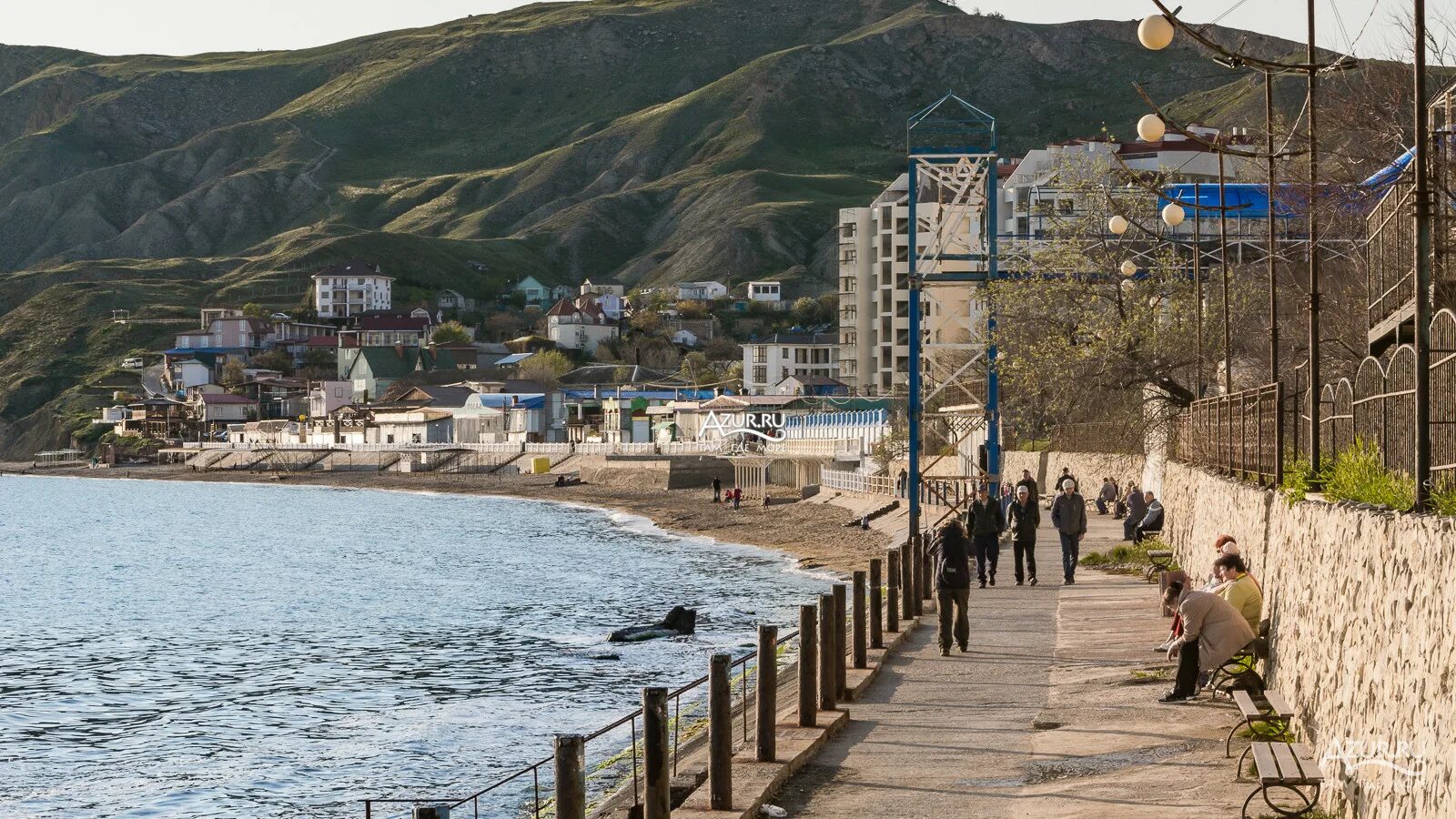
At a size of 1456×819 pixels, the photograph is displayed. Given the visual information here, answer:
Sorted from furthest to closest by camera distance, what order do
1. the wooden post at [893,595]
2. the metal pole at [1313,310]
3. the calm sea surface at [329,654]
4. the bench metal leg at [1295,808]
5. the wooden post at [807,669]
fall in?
the wooden post at [893,595]
the calm sea surface at [329,654]
the wooden post at [807,669]
the metal pole at [1313,310]
the bench metal leg at [1295,808]

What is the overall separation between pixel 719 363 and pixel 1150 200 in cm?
14101

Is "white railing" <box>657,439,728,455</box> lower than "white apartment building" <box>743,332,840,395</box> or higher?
lower

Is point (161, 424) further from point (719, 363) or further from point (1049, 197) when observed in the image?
point (1049, 197)

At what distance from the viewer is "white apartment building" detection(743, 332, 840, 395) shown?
152250 millimetres

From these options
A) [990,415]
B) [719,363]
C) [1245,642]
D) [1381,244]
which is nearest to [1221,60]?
[1245,642]

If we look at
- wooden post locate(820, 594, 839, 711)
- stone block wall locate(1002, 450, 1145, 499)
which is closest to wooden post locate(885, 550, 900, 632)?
wooden post locate(820, 594, 839, 711)

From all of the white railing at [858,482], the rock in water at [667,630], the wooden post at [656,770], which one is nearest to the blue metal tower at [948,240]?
the rock in water at [667,630]

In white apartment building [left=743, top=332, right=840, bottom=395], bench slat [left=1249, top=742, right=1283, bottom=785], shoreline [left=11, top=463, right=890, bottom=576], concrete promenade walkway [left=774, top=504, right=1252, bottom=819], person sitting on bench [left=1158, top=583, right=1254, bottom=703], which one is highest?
white apartment building [left=743, top=332, right=840, bottom=395]

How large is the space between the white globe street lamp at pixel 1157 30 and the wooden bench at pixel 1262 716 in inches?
191

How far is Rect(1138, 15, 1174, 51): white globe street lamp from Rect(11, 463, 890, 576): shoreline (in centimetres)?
3178

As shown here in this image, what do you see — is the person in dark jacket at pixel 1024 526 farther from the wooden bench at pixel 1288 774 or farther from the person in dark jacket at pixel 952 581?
the wooden bench at pixel 1288 774

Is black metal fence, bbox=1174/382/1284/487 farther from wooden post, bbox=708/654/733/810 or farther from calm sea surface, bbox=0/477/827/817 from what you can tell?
calm sea surface, bbox=0/477/827/817

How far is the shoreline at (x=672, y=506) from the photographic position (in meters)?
54.1

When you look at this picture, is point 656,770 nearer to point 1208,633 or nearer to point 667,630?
point 1208,633
